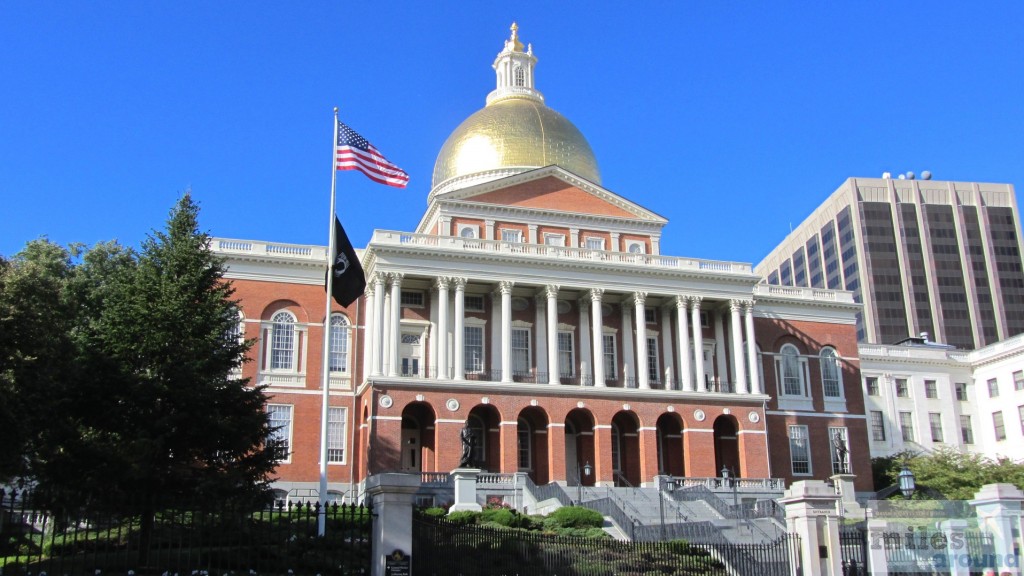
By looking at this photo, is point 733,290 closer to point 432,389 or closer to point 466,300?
point 466,300

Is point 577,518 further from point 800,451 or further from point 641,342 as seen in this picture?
point 800,451

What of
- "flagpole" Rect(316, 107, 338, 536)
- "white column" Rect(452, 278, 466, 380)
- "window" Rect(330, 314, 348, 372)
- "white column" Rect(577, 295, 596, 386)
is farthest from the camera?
"white column" Rect(577, 295, 596, 386)

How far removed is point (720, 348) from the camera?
58656 mm

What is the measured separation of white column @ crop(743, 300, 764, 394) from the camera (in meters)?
55.9

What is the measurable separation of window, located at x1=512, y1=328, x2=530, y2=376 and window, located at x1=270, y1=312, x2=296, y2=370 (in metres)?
11.9

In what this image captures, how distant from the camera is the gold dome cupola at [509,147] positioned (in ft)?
201

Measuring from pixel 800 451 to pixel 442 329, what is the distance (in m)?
23.7

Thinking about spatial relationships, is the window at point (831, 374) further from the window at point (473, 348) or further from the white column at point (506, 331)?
the window at point (473, 348)

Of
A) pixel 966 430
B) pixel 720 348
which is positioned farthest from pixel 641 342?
pixel 966 430

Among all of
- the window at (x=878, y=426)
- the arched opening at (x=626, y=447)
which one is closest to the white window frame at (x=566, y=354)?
the arched opening at (x=626, y=447)

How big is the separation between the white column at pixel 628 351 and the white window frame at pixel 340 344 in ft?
50.0

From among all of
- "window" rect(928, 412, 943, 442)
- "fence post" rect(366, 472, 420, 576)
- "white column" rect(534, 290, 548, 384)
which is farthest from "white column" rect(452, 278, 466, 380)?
"window" rect(928, 412, 943, 442)

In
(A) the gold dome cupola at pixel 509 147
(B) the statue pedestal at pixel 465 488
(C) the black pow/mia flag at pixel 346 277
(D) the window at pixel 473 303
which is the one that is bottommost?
(B) the statue pedestal at pixel 465 488

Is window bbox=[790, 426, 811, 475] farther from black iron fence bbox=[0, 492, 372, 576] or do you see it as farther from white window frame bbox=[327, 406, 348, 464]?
black iron fence bbox=[0, 492, 372, 576]
